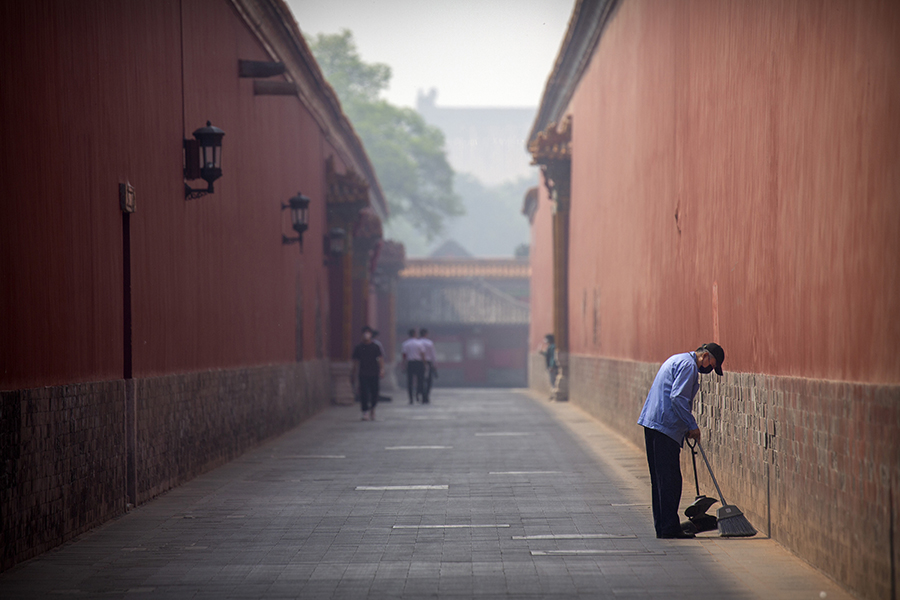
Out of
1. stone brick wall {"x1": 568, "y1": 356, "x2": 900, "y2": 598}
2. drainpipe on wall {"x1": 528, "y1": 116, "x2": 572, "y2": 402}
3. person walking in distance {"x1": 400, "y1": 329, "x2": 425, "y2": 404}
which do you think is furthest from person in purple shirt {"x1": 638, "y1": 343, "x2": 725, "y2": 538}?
person walking in distance {"x1": 400, "y1": 329, "x2": 425, "y2": 404}

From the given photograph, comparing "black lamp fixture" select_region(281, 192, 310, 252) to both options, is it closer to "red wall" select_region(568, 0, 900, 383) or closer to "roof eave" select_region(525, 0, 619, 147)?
"red wall" select_region(568, 0, 900, 383)

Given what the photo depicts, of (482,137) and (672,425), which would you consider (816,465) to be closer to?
(672,425)

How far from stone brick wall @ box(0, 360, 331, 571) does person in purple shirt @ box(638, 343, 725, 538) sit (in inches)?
160

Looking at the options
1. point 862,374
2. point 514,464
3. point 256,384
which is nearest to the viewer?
point 862,374

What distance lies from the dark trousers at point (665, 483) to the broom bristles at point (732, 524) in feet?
0.99

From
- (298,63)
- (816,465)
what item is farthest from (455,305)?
(816,465)

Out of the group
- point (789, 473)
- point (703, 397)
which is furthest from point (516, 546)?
point (703, 397)

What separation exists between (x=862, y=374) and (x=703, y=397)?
4.44 meters

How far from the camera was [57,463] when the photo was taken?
7.58m

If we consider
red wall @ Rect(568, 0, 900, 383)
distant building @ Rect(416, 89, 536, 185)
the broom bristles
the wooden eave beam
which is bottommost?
the broom bristles

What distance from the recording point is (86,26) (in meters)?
8.53

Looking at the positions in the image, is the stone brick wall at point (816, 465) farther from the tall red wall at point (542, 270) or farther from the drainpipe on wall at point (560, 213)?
the tall red wall at point (542, 270)

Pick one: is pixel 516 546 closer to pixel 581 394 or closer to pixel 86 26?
pixel 86 26

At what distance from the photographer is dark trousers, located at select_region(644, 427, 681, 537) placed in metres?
7.95
